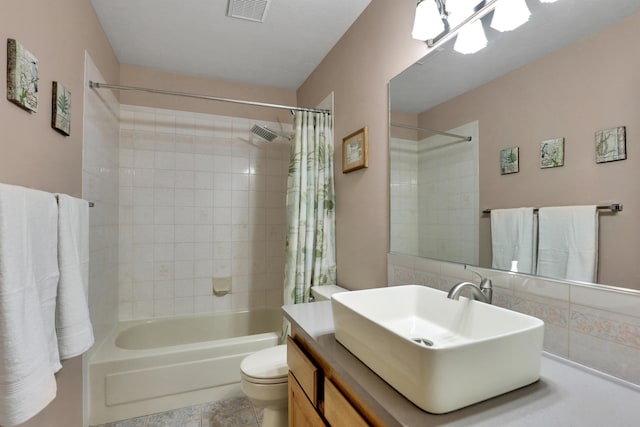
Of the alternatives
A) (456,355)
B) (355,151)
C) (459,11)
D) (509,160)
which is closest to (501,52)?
(459,11)

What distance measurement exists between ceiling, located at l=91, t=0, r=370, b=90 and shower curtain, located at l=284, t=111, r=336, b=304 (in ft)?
1.75

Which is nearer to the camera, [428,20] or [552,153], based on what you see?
[552,153]

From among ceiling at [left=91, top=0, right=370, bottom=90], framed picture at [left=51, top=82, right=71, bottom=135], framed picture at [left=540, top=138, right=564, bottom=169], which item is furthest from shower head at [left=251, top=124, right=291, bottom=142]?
framed picture at [left=540, top=138, right=564, bottom=169]

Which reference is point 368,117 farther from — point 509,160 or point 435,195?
point 509,160

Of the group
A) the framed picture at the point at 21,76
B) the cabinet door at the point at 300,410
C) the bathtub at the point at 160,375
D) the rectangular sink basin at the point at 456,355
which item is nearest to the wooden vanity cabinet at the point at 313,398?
the cabinet door at the point at 300,410

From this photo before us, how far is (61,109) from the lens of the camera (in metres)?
1.42

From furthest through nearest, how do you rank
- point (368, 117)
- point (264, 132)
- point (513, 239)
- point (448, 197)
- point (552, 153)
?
point (264, 132), point (368, 117), point (448, 197), point (513, 239), point (552, 153)

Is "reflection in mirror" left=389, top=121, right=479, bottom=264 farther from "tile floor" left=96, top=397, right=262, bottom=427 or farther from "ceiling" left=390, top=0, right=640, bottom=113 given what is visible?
"tile floor" left=96, top=397, right=262, bottom=427

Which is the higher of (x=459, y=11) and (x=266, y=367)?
(x=459, y=11)

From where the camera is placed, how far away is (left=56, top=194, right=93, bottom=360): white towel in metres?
1.13

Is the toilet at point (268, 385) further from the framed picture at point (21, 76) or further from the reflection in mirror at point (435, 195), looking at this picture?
the framed picture at point (21, 76)

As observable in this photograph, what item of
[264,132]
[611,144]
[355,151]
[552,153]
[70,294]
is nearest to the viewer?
[611,144]

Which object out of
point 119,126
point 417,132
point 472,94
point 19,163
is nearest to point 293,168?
point 417,132

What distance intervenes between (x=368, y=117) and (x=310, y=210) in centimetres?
73
